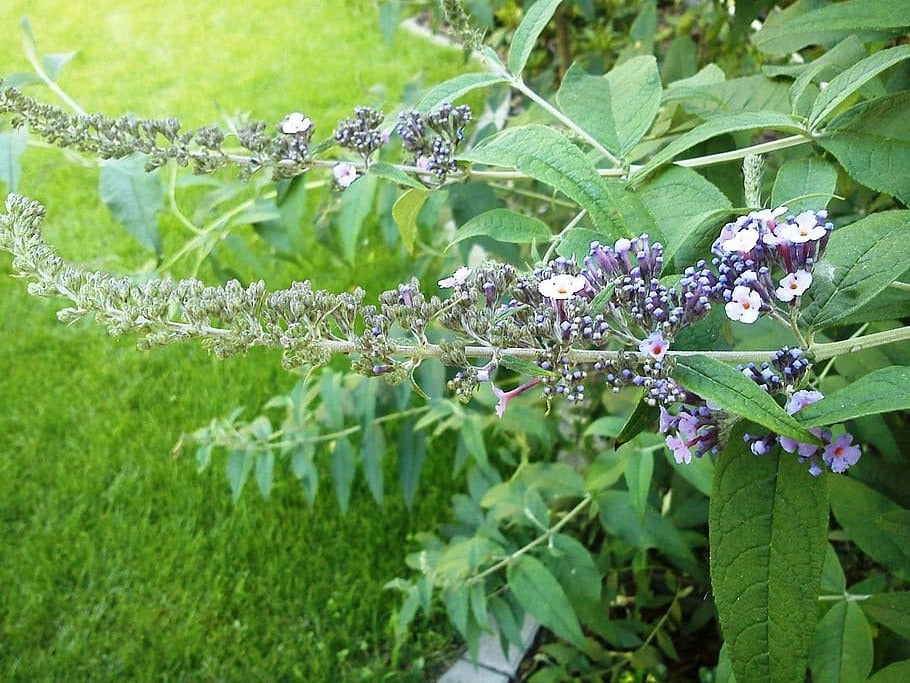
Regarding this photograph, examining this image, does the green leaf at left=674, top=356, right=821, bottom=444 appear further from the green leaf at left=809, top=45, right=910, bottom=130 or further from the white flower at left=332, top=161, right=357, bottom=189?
the white flower at left=332, top=161, right=357, bottom=189

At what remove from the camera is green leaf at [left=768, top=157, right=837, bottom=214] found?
0.90m

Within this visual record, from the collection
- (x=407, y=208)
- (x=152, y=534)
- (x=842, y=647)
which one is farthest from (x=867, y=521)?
(x=152, y=534)

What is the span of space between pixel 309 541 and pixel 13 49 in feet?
14.3

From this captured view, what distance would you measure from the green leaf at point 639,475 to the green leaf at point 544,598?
24 cm

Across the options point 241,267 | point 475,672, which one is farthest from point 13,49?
point 475,672

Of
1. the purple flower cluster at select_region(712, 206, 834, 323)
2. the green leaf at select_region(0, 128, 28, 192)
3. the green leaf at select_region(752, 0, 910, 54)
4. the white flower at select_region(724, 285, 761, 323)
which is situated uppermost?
the green leaf at select_region(0, 128, 28, 192)

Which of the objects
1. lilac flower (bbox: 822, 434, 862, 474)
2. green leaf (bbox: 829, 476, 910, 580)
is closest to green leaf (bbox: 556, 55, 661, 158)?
lilac flower (bbox: 822, 434, 862, 474)

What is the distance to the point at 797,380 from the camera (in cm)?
75

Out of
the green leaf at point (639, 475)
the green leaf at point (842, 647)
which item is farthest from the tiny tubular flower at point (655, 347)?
the green leaf at point (639, 475)

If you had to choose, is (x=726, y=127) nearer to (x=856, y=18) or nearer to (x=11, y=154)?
(x=856, y=18)

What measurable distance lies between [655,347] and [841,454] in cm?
21

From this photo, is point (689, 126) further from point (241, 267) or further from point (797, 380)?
point (241, 267)

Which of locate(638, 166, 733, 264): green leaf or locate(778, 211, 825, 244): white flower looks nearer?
locate(778, 211, 825, 244): white flower

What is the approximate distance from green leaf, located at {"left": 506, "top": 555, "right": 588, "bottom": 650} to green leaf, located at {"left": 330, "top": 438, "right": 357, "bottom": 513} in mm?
532
